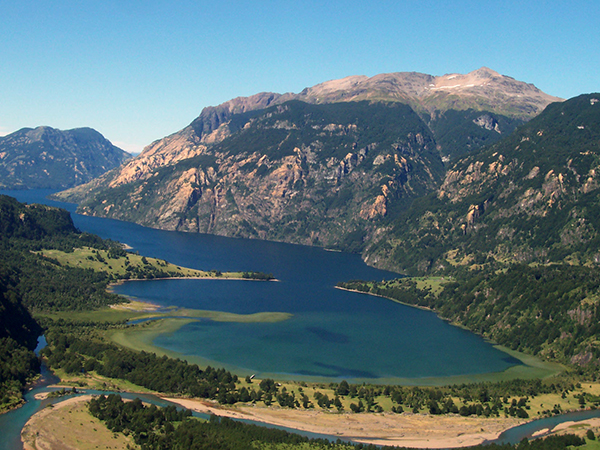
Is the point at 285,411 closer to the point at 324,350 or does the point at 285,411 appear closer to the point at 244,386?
the point at 244,386

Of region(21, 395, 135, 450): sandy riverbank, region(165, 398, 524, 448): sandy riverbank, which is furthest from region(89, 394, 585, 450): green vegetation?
region(165, 398, 524, 448): sandy riverbank

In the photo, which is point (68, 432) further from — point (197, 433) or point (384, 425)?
point (384, 425)

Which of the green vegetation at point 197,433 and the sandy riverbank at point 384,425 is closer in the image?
the green vegetation at point 197,433

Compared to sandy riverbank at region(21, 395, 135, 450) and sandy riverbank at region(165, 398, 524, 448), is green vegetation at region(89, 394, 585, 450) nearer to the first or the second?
sandy riverbank at region(21, 395, 135, 450)

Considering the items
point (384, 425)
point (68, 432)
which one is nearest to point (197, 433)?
point (68, 432)

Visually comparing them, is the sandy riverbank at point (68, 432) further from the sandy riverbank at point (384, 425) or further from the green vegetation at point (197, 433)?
the sandy riverbank at point (384, 425)

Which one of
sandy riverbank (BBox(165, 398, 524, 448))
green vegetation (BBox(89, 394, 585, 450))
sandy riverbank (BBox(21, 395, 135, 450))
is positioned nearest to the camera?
sandy riverbank (BBox(21, 395, 135, 450))

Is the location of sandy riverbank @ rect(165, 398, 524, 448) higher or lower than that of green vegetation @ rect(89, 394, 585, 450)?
lower

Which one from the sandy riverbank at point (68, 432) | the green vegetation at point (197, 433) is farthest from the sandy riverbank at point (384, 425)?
the sandy riverbank at point (68, 432)

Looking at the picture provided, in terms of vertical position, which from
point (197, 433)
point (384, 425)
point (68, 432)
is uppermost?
point (197, 433)

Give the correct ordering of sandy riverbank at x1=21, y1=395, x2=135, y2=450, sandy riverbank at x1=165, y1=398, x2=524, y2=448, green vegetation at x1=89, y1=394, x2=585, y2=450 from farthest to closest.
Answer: sandy riverbank at x1=165, y1=398, x2=524, y2=448, green vegetation at x1=89, y1=394, x2=585, y2=450, sandy riverbank at x1=21, y1=395, x2=135, y2=450
